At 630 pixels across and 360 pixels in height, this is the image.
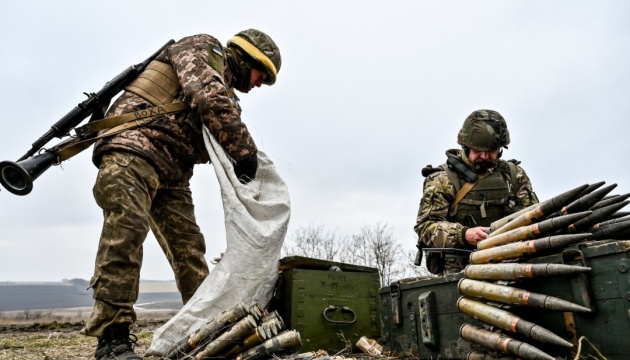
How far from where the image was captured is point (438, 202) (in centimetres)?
477

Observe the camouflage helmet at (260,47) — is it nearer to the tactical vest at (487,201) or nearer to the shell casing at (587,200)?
the tactical vest at (487,201)

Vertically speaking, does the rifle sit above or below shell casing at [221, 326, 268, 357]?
above

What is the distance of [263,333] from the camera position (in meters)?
3.19

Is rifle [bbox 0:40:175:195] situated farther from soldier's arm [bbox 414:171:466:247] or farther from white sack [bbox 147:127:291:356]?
soldier's arm [bbox 414:171:466:247]

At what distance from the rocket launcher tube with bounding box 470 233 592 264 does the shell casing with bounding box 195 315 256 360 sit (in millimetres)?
1668

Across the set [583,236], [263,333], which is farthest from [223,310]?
[583,236]

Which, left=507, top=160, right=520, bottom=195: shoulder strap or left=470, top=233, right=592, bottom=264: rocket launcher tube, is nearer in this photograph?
left=470, top=233, right=592, bottom=264: rocket launcher tube

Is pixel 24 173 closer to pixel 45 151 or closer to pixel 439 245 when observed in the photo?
pixel 45 151

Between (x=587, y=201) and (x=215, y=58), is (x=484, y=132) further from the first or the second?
(x=215, y=58)

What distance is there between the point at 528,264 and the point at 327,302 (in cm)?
197

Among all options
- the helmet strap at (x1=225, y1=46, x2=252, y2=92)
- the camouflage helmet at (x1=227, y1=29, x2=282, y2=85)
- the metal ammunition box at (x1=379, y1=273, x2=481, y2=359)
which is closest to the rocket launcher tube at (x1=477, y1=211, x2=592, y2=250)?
the metal ammunition box at (x1=379, y1=273, x2=481, y2=359)

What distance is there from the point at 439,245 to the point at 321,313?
1.29 metres

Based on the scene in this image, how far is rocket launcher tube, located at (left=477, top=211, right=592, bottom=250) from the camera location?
290 cm

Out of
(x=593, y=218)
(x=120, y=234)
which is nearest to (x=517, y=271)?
(x=593, y=218)
